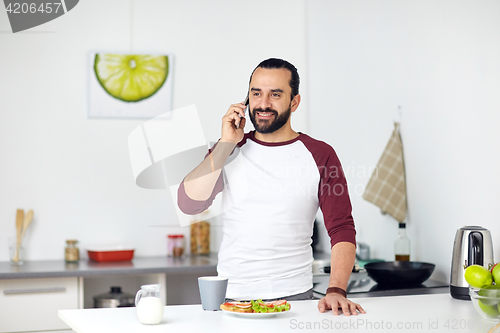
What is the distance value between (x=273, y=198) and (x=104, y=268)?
1.19 meters

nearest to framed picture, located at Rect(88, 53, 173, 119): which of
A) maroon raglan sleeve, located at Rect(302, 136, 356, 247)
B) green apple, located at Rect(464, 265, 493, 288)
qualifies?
maroon raglan sleeve, located at Rect(302, 136, 356, 247)

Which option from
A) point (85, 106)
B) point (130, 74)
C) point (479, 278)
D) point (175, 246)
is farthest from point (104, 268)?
point (479, 278)

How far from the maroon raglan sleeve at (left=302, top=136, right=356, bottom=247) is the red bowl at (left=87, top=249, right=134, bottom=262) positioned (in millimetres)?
1473

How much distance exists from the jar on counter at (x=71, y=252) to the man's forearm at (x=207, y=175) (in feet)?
4.55

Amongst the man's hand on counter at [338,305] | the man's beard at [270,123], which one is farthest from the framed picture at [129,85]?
the man's hand on counter at [338,305]

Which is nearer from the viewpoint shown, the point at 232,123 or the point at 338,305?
the point at 338,305

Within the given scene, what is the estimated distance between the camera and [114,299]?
8.70 ft

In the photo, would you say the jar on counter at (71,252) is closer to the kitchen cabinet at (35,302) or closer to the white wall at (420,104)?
the kitchen cabinet at (35,302)

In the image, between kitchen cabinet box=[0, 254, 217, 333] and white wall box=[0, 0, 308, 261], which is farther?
white wall box=[0, 0, 308, 261]

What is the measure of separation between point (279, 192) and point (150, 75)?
1.66 m

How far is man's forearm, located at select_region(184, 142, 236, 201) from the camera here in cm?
176

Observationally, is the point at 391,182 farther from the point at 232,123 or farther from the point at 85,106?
the point at 85,106

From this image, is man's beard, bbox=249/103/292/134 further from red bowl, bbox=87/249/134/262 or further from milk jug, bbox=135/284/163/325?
red bowl, bbox=87/249/134/262

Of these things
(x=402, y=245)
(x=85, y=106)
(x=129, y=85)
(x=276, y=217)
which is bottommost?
(x=402, y=245)
